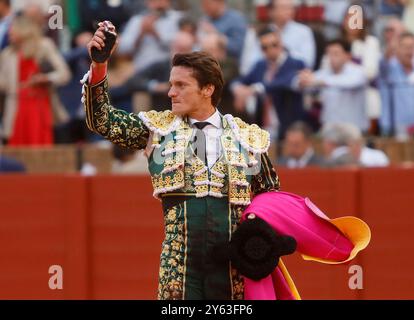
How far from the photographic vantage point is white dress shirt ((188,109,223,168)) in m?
4.84

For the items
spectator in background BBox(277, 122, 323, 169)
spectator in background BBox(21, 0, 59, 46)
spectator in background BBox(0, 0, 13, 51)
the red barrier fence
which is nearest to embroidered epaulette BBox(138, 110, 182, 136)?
the red barrier fence

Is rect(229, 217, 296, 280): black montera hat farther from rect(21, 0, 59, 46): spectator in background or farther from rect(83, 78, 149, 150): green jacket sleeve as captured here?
rect(21, 0, 59, 46): spectator in background

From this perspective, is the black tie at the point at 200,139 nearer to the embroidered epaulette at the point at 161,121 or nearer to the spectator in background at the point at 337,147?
the embroidered epaulette at the point at 161,121

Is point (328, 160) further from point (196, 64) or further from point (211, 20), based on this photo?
point (196, 64)

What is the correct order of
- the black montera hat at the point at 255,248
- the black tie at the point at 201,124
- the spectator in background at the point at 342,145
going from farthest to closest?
the spectator in background at the point at 342,145, the black tie at the point at 201,124, the black montera hat at the point at 255,248

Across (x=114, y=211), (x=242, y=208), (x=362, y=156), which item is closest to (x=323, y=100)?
(x=362, y=156)

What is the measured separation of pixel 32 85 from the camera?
8773 millimetres

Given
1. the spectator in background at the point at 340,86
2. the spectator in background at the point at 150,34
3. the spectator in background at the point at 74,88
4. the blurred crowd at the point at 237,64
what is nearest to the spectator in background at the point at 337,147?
the blurred crowd at the point at 237,64

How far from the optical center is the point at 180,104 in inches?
188

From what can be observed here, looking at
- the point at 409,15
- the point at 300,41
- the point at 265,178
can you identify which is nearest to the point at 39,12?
the point at 300,41

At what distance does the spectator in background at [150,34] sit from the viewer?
8742 millimetres

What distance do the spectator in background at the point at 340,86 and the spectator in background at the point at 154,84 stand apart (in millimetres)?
943

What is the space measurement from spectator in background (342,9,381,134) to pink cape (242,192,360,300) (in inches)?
153

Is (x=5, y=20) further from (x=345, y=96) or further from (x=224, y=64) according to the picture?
(x=345, y=96)
